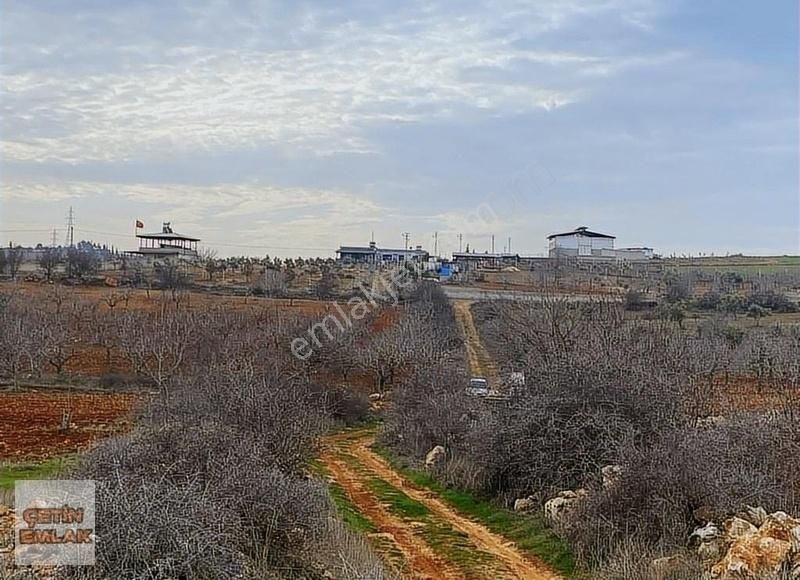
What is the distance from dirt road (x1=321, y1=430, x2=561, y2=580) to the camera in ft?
38.5

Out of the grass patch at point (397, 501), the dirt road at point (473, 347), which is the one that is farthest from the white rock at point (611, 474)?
the dirt road at point (473, 347)

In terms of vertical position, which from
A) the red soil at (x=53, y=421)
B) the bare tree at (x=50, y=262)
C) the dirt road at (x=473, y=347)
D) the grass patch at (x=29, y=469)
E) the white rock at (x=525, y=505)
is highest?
the bare tree at (x=50, y=262)

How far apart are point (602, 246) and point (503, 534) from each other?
5681 cm

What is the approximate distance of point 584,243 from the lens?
64938 millimetres

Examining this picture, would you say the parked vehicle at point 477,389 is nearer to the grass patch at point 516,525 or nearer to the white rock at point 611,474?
the grass patch at point 516,525

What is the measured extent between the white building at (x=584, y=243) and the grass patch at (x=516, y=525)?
42.1 m

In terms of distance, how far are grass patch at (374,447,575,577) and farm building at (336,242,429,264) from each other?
62.2 m

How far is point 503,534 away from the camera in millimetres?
13836

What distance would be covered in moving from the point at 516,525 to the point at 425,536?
5.09 feet

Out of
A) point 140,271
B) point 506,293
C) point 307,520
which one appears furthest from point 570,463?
point 140,271

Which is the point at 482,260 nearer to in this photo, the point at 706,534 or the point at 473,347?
the point at 473,347

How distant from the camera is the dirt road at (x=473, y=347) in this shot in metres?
35.4

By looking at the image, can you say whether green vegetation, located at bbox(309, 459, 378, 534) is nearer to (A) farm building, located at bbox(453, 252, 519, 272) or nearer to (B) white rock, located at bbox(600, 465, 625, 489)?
(B) white rock, located at bbox(600, 465, 625, 489)

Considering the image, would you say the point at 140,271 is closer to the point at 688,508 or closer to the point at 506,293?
the point at 506,293
